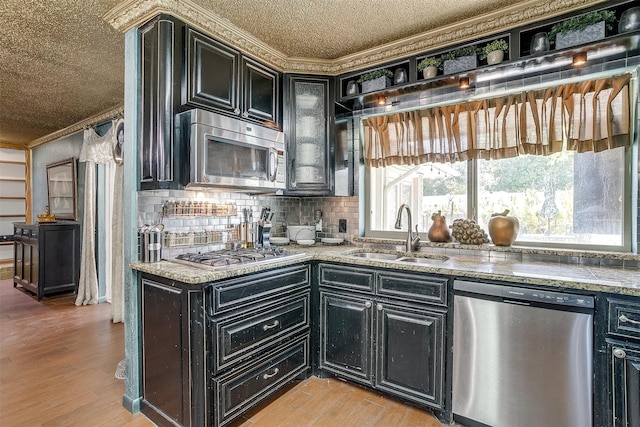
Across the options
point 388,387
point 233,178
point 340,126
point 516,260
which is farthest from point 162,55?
point 516,260

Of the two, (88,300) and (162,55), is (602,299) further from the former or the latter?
(88,300)

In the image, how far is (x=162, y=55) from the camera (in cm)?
204

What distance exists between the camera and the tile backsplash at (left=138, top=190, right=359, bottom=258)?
228 centimetres

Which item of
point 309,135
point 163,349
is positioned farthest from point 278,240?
point 163,349

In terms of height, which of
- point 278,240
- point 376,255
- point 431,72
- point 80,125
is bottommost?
point 376,255

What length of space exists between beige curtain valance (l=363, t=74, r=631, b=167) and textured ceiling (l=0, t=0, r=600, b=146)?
23.4 inches

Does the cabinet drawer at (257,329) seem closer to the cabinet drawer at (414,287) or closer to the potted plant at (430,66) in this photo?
the cabinet drawer at (414,287)

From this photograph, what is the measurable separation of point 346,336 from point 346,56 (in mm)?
2223

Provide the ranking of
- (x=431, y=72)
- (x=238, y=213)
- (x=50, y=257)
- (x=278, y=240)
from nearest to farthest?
(x=431, y=72)
(x=238, y=213)
(x=278, y=240)
(x=50, y=257)

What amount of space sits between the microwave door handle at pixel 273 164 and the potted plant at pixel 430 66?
1.25 meters

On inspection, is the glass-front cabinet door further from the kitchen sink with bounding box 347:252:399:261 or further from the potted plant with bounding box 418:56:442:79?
the potted plant with bounding box 418:56:442:79

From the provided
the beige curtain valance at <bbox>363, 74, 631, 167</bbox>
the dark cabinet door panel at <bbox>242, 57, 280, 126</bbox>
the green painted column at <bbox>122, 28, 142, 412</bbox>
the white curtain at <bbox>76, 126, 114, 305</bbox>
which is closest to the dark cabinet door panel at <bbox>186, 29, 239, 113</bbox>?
the dark cabinet door panel at <bbox>242, 57, 280, 126</bbox>

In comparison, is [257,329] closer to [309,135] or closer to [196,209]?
[196,209]

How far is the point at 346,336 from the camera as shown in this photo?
93.8 inches
